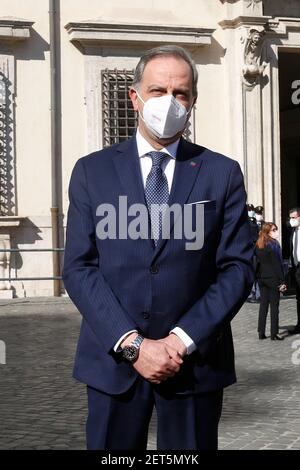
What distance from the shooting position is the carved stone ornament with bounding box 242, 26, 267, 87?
2011 centimetres

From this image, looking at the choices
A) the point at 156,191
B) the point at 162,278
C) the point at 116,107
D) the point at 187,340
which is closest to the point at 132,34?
the point at 116,107

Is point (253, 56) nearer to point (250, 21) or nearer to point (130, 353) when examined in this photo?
point (250, 21)

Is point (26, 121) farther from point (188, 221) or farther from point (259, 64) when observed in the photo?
point (188, 221)

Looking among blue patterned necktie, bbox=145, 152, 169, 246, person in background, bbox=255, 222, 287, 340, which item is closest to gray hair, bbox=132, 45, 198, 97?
blue patterned necktie, bbox=145, 152, 169, 246

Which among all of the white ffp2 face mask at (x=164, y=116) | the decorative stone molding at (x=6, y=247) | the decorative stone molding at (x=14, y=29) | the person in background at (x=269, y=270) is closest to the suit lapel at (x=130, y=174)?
the white ffp2 face mask at (x=164, y=116)

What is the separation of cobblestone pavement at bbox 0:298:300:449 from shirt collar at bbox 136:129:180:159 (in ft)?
10.8

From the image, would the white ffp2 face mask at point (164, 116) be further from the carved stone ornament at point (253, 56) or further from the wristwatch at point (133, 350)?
the carved stone ornament at point (253, 56)

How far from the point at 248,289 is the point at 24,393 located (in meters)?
5.76

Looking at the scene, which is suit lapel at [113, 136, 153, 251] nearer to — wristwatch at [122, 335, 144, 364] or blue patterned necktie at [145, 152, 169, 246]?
blue patterned necktie at [145, 152, 169, 246]

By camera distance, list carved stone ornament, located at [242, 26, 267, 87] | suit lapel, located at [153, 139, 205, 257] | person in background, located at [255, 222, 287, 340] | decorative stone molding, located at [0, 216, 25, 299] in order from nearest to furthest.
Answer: suit lapel, located at [153, 139, 205, 257] < person in background, located at [255, 222, 287, 340] < decorative stone molding, located at [0, 216, 25, 299] < carved stone ornament, located at [242, 26, 267, 87]

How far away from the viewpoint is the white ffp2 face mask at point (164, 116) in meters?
3.55

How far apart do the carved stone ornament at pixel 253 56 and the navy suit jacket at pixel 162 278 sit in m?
16.8

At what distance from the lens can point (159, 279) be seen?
3.57 m

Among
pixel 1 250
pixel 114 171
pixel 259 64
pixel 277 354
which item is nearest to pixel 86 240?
pixel 114 171
